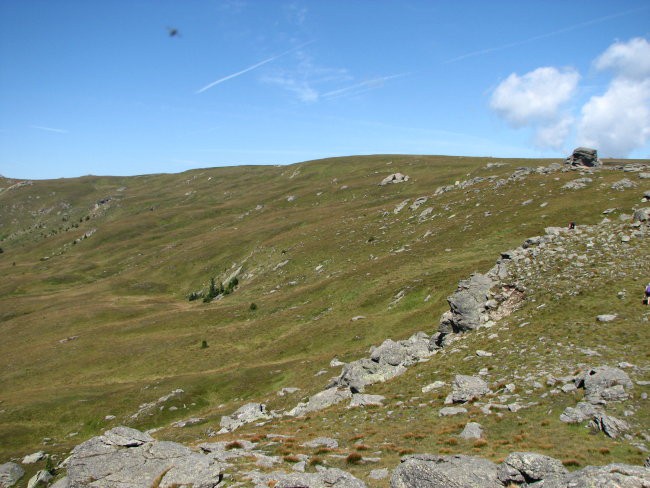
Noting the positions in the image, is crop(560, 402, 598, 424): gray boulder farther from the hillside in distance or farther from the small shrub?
the small shrub

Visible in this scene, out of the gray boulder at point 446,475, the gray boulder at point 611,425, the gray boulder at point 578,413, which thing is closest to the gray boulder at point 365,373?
the gray boulder at point 578,413

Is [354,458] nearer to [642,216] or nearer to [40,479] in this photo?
[40,479]

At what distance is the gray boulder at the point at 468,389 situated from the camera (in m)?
26.7

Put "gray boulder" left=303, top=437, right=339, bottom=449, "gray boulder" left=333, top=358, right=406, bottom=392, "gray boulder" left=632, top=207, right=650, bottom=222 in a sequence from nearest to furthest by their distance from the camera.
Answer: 1. "gray boulder" left=303, top=437, right=339, bottom=449
2. "gray boulder" left=333, top=358, right=406, bottom=392
3. "gray boulder" left=632, top=207, right=650, bottom=222

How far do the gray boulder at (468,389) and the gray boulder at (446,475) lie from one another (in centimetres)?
1035

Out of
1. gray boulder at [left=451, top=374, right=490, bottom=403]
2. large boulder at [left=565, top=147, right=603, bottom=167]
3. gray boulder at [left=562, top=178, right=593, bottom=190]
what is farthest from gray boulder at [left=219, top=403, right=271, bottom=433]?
large boulder at [left=565, top=147, right=603, bottom=167]

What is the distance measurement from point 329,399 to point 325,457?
13.9m

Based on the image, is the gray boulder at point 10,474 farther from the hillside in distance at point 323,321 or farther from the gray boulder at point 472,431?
the gray boulder at point 472,431

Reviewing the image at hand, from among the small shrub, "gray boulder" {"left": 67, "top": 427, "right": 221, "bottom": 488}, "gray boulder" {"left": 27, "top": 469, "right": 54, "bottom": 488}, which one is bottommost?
"gray boulder" {"left": 27, "top": 469, "right": 54, "bottom": 488}

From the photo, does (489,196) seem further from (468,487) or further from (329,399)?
(468,487)

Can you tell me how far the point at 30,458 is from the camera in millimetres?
41938

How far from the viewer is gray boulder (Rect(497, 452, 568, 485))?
1500cm

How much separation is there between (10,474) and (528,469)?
151 feet

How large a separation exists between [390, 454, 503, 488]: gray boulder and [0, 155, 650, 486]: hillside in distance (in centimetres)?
386
